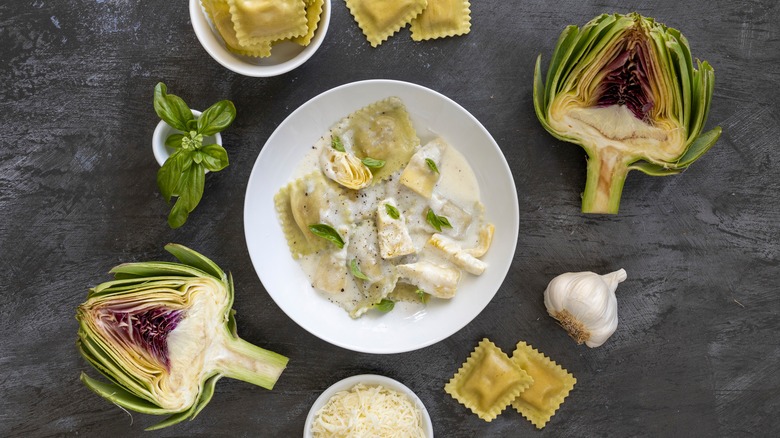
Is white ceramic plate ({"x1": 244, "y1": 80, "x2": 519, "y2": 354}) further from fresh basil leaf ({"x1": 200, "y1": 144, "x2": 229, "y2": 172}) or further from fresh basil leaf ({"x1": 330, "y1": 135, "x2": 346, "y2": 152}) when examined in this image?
fresh basil leaf ({"x1": 200, "y1": 144, "x2": 229, "y2": 172})

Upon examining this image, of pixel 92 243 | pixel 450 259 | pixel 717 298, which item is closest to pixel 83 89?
pixel 92 243

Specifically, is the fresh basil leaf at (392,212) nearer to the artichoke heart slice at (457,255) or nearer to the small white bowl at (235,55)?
the artichoke heart slice at (457,255)

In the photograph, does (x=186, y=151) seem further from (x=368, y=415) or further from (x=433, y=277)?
(x=368, y=415)

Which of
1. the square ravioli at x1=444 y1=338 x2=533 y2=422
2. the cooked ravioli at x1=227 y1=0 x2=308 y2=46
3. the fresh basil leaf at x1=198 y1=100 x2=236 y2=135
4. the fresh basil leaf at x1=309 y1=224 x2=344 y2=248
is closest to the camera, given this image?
the cooked ravioli at x1=227 y1=0 x2=308 y2=46

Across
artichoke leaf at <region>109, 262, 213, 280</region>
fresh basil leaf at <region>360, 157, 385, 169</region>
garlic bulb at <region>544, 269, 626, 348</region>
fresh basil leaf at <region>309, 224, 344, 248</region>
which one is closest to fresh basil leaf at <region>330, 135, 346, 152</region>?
fresh basil leaf at <region>360, 157, 385, 169</region>

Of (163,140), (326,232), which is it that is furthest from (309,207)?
(163,140)
